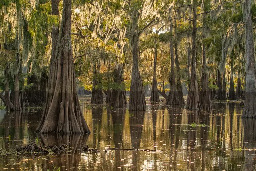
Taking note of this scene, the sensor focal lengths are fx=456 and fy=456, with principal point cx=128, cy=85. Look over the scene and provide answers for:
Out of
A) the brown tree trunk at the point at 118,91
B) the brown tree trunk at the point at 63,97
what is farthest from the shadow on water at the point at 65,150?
the brown tree trunk at the point at 118,91

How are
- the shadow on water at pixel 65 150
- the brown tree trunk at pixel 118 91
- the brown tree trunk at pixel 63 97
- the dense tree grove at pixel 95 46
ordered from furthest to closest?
the brown tree trunk at pixel 118 91, the dense tree grove at pixel 95 46, the brown tree trunk at pixel 63 97, the shadow on water at pixel 65 150

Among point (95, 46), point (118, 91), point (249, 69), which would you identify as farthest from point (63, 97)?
point (118, 91)

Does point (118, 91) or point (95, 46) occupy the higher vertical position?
point (95, 46)

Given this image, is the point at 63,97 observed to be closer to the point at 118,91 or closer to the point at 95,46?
the point at 95,46

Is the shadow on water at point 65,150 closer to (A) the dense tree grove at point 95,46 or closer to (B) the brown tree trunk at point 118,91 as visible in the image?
(A) the dense tree grove at point 95,46

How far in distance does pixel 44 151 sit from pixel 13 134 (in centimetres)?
482

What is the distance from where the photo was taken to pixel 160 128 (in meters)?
19.4

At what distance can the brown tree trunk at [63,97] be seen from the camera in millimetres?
16844

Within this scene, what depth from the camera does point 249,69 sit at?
25.0 m

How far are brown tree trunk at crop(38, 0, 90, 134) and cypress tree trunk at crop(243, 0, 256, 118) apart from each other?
10777 millimetres

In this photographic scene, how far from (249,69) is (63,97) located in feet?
39.9

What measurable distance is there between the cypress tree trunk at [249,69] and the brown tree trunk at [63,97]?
10777 millimetres

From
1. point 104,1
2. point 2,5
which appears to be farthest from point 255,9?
point 2,5

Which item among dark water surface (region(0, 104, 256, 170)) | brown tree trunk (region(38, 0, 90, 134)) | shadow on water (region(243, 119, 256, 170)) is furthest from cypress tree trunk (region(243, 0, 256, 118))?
brown tree trunk (region(38, 0, 90, 134))
